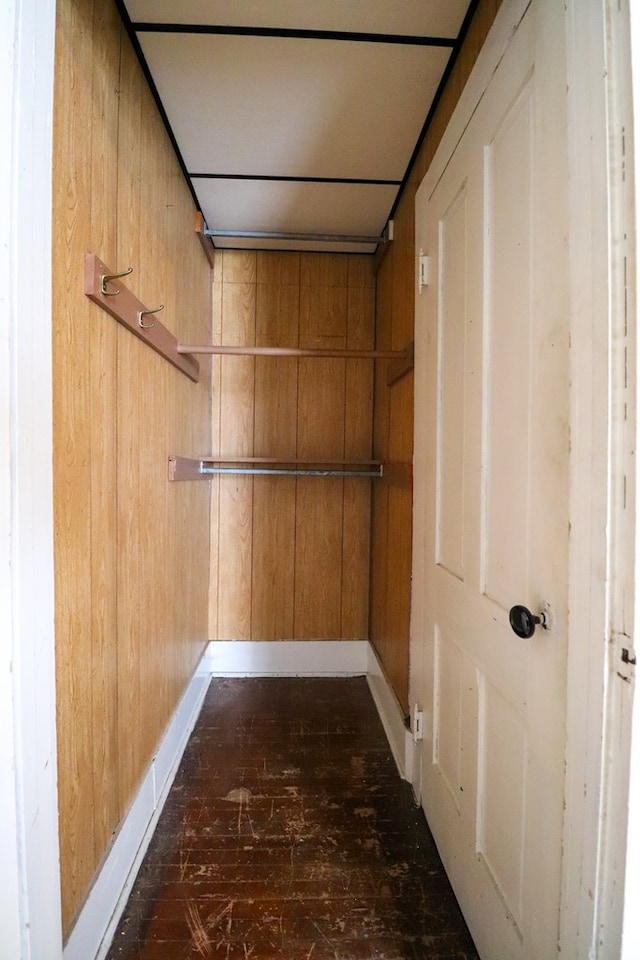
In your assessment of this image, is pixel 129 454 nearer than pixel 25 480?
No

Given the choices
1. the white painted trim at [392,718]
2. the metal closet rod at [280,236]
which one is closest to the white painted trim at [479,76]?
the metal closet rod at [280,236]

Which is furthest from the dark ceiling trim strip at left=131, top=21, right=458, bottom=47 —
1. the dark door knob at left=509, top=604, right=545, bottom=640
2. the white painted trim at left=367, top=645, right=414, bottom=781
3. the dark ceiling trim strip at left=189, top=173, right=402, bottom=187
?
the white painted trim at left=367, top=645, right=414, bottom=781

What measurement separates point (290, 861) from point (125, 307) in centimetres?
167

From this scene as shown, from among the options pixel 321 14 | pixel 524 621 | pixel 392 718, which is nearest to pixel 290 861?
pixel 392 718

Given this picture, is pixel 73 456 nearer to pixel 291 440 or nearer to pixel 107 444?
pixel 107 444

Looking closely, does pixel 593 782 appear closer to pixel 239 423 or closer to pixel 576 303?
pixel 576 303

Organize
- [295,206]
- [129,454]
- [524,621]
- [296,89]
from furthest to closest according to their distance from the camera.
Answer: [295,206] < [296,89] < [129,454] < [524,621]

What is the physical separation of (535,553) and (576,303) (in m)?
0.44

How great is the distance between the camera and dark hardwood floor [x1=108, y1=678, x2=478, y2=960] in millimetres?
1133

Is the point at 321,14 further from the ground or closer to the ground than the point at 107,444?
further from the ground

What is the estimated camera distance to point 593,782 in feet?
2.11

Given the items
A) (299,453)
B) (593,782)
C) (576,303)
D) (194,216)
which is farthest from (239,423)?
(593,782)

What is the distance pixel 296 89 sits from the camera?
142 centimetres

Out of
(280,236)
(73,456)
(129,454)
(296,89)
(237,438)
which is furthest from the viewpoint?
(237,438)
